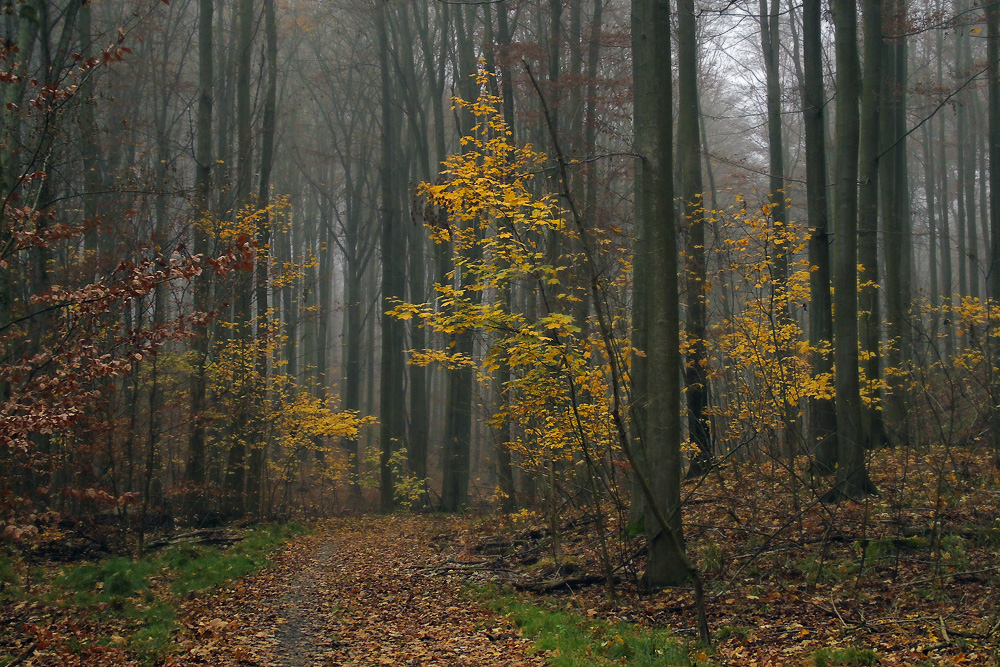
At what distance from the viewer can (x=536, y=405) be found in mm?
8688

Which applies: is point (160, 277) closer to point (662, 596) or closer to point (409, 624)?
point (409, 624)

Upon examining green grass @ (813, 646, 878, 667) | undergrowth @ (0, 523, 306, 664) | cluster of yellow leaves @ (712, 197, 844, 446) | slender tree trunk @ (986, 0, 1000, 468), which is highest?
slender tree trunk @ (986, 0, 1000, 468)

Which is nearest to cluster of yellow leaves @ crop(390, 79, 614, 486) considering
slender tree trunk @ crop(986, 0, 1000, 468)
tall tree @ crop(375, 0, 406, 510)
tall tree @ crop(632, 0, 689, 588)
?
tall tree @ crop(632, 0, 689, 588)

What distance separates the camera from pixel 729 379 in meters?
10.6

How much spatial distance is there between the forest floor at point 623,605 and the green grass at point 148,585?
36mm

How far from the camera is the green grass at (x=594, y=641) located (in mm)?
5434

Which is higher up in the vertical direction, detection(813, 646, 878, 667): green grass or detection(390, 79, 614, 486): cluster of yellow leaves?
detection(390, 79, 614, 486): cluster of yellow leaves

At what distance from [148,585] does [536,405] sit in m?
5.13

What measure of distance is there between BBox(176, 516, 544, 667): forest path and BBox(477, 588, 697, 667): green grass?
0.61 feet

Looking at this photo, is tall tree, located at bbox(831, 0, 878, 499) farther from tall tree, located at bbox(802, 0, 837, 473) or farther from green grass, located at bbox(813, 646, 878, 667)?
green grass, located at bbox(813, 646, 878, 667)

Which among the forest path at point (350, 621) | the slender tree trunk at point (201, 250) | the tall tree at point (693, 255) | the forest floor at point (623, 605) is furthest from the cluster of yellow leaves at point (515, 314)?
the slender tree trunk at point (201, 250)

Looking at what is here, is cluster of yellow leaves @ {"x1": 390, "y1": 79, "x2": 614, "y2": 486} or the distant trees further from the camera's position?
the distant trees

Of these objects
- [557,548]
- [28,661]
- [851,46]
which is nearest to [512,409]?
[557,548]

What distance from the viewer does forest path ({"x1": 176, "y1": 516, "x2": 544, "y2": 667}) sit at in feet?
20.8
